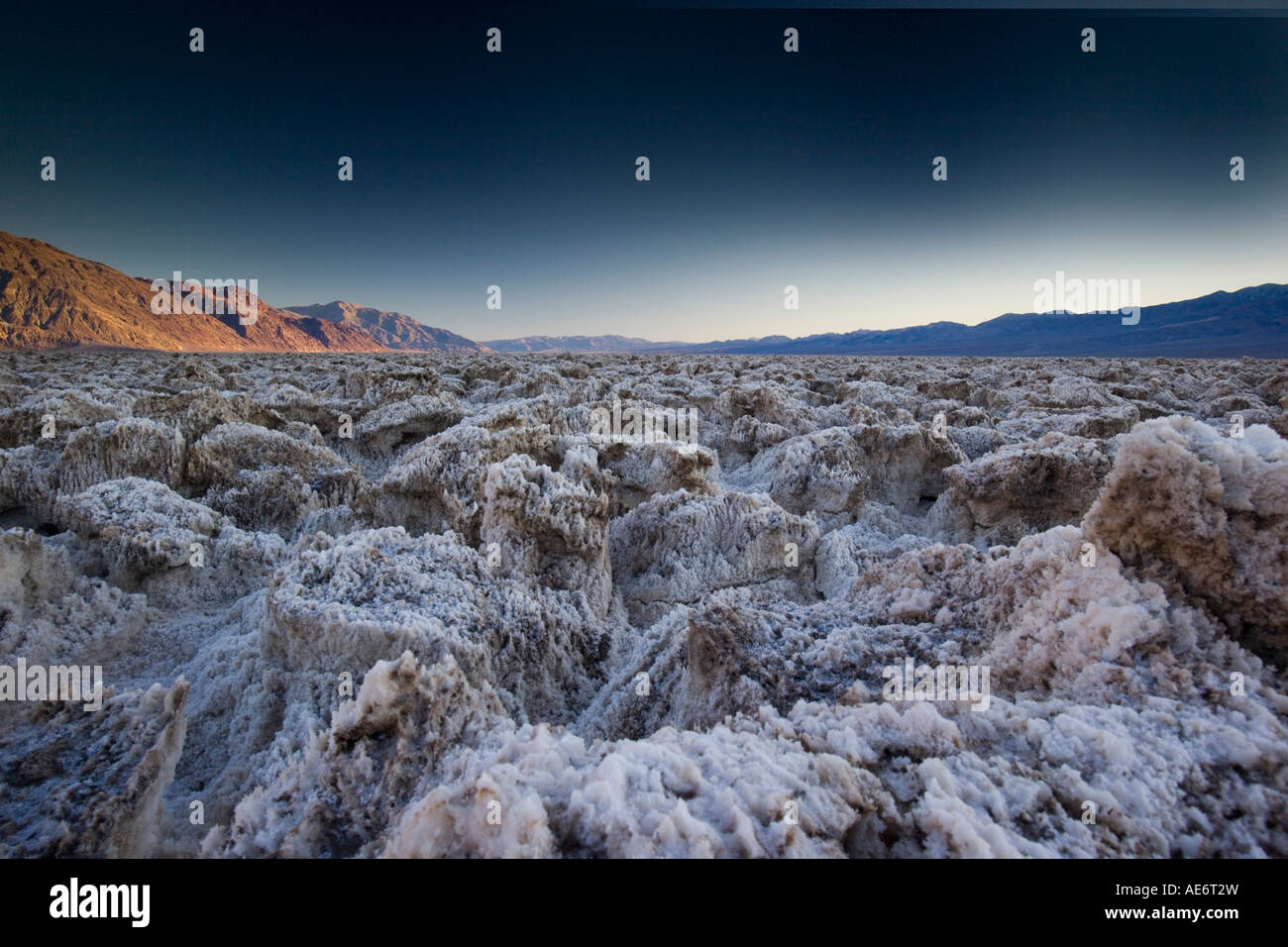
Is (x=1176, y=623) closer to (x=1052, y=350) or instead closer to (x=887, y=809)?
(x=887, y=809)

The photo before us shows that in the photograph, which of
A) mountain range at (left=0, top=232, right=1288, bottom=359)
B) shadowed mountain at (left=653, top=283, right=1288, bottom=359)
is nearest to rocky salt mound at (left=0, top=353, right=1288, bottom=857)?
mountain range at (left=0, top=232, right=1288, bottom=359)

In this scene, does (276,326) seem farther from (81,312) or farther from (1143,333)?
(1143,333)

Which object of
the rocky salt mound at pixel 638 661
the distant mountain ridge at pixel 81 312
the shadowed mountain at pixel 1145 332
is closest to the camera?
the rocky salt mound at pixel 638 661

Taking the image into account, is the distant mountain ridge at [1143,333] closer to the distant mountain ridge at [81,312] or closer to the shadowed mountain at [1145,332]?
the shadowed mountain at [1145,332]

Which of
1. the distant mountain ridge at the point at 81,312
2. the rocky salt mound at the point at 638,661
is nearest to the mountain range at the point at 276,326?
the distant mountain ridge at the point at 81,312

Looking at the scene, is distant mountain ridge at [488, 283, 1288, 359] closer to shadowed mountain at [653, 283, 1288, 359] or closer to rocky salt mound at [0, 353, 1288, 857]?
shadowed mountain at [653, 283, 1288, 359]

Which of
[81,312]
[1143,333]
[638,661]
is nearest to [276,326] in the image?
[81,312]
